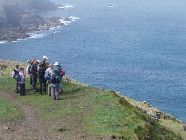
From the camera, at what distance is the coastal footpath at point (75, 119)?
25516mm

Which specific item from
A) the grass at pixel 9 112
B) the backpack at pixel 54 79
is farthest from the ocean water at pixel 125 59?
the grass at pixel 9 112

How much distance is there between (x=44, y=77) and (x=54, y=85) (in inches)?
85.4

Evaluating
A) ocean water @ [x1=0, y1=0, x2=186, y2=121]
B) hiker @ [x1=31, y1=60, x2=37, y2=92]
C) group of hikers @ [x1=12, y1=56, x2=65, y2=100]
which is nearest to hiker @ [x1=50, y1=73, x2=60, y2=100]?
group of hikers @ [x1=12, y1=56, x2=65, y2=100]

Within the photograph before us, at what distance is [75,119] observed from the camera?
28.4m

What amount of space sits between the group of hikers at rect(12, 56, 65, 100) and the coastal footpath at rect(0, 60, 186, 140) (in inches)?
27.3

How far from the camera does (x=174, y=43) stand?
17975 cm

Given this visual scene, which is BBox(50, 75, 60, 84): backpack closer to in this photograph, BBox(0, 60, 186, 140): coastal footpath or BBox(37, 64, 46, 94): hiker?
BBox(0, 60, 186, 140): coastal footpath

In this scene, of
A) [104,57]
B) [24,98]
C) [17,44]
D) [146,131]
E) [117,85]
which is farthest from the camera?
[17,44]

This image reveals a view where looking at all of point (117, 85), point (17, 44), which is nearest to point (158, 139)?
point (117, 85)

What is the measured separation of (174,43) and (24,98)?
487 ft

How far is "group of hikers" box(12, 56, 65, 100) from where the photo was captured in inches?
1384

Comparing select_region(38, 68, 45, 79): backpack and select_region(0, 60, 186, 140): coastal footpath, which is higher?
select_region(38, 68, 45, 79): backpack

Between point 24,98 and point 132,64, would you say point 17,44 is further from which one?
point 24,98

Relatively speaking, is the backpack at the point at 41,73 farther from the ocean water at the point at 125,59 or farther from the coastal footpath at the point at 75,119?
the ocean water at the point at 125,59
